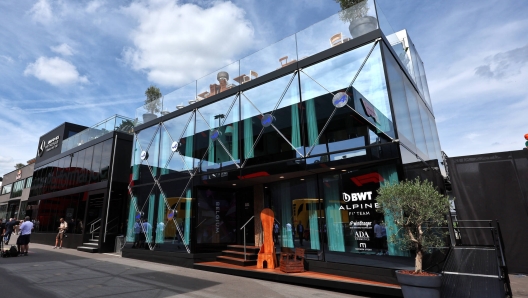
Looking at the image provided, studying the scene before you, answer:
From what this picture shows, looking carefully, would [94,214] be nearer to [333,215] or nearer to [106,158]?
[106,158]

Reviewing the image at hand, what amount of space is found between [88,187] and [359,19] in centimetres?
1546

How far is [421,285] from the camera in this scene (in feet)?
15.0

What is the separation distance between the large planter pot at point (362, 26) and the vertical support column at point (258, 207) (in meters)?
5.64

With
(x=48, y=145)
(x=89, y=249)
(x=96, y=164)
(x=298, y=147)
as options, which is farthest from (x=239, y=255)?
(x=48, y=145)

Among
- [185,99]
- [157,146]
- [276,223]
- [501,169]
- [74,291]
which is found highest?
[185,99]

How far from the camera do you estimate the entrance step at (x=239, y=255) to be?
889cm

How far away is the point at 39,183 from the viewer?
70.0 ft

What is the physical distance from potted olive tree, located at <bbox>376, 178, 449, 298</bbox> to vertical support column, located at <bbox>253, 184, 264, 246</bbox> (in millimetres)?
5284

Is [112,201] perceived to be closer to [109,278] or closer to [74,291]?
[109,278]

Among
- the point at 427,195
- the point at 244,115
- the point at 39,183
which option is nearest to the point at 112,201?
the point at 244,115

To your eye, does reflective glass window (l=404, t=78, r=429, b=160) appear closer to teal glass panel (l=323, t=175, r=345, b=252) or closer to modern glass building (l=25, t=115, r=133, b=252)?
teal glass panel (l=323, t=175, r=345, b=252)

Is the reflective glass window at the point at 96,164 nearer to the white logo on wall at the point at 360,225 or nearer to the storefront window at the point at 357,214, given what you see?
the storefront window at the point at 357,214

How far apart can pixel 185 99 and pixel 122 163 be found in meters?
6.09

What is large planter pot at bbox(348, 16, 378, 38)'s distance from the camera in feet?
24.4
